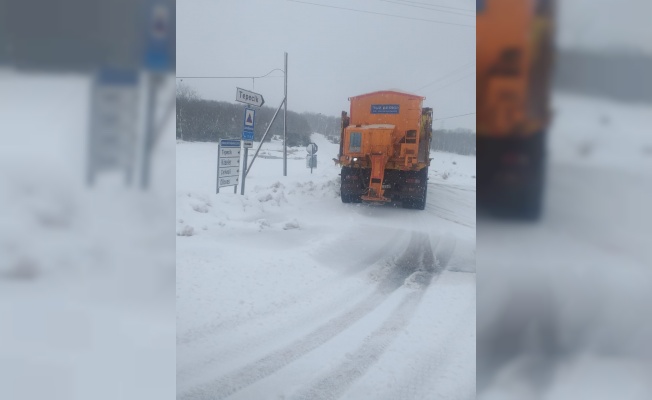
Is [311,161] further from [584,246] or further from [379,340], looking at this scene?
[584,246]

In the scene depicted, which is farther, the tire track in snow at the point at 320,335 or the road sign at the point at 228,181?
the road sign at the point at 228,181

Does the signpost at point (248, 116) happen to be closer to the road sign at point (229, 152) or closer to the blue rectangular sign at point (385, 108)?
the road sign at point (229, 152)

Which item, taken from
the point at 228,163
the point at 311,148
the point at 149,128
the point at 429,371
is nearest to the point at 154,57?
the point at 149,128

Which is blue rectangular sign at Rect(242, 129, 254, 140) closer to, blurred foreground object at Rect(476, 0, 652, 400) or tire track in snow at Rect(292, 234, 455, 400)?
tire track in snow at Rect(292, 234, 455, 400)

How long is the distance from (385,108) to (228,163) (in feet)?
2.33

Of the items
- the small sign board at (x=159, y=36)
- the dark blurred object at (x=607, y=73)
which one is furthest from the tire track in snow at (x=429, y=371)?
the small sign board at (x=159, y=36)

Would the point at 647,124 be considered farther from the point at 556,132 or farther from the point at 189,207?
the point at 189,207

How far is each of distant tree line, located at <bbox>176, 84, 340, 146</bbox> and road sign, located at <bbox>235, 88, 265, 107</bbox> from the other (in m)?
0.02

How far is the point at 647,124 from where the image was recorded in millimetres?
1703

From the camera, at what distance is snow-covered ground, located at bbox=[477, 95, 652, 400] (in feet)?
5.61

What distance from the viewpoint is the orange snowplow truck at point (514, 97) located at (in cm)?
169

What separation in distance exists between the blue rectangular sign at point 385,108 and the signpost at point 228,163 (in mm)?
597

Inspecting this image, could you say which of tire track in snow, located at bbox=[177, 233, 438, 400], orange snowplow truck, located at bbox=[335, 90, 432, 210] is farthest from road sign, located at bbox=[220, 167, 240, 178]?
tire track in snow, located at bbox=[177, 233, 438, 400]

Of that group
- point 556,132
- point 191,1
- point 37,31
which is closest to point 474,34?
point 556,132
